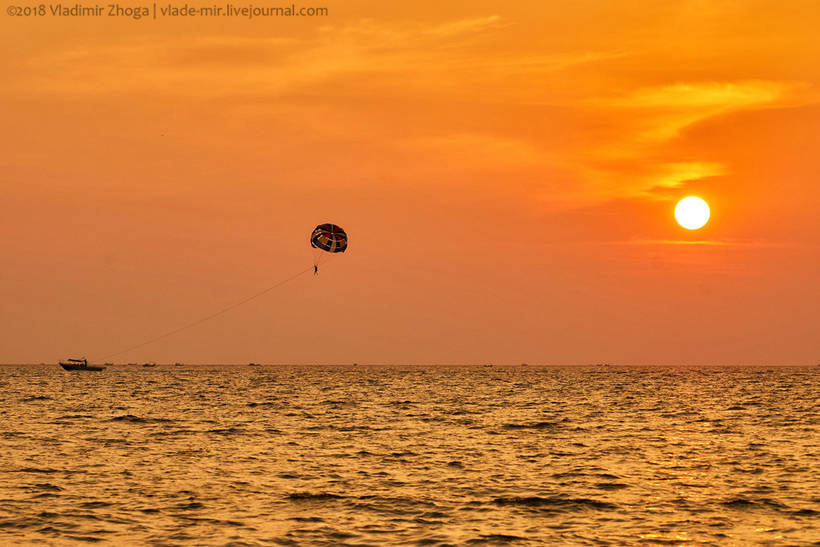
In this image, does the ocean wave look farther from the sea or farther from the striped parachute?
the striped parachute

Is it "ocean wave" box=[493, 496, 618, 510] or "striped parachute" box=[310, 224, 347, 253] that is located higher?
"striped parachute" box=[310, 224, 347, 253]

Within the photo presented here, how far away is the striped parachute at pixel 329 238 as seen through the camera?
77.6m

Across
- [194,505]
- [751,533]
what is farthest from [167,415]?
[751,533]

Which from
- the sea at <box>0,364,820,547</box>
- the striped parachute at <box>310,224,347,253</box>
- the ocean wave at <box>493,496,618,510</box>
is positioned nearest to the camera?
the sea at <box>0,364,820,547</box>

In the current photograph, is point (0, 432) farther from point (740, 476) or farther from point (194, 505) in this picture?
point (740, 476)

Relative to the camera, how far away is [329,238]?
78.8m

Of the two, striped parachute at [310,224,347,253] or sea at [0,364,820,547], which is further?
striped parachute at [310,224,347,253]

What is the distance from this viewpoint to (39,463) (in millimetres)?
45406

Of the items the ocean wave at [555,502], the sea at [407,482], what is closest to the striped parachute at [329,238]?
the sea at [407,482]

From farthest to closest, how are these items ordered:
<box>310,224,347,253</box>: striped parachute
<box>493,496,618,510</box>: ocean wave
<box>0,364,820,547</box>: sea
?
<box>310,224,347,253</box>: striped parachute, <box>493,496,618,510</box>: ocean wave, <box>0,364,820,547</box>: sea

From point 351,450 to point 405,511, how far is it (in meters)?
20.0

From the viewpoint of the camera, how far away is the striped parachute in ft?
255

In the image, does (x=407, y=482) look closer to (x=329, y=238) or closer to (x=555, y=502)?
(x=555, y=502)

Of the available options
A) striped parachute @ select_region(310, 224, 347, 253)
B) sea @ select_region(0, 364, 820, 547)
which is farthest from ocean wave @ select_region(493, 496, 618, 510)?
striped parachute @ select_region(310, 224, 347, 253)
